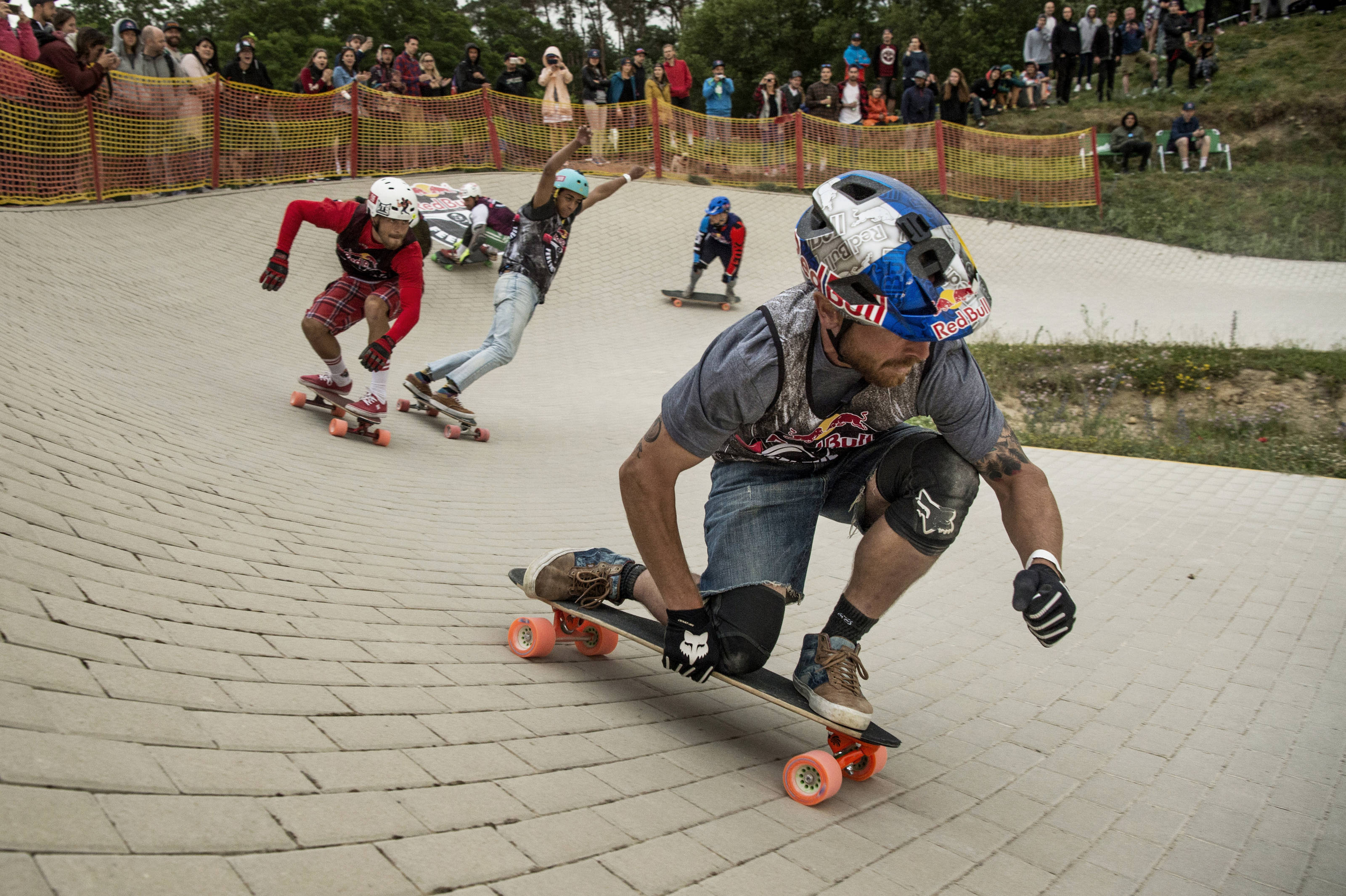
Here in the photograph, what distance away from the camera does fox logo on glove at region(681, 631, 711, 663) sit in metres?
2.96

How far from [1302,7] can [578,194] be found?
32.6 metres

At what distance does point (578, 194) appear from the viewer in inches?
312

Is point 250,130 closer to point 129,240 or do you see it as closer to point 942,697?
point 129,240

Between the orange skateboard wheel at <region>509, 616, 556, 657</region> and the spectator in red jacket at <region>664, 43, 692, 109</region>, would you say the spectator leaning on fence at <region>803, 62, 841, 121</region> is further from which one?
the orange skateboard wheel at <region>509, 616, 556, 657</region>

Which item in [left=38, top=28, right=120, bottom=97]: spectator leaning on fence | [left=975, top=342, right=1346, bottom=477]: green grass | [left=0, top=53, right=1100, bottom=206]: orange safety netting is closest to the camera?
[left=975, top=342, right=1346, bottom=477]: green grass

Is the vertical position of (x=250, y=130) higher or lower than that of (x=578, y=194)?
higher

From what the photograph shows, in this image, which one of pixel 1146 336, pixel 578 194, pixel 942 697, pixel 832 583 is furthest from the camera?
pixel 1146 336

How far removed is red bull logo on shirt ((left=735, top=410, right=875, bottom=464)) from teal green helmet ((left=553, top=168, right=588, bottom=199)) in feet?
16.7

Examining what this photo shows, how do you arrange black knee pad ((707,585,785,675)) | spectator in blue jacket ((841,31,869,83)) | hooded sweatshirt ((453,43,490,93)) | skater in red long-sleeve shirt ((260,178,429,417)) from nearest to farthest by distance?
1. black knee pad ((707,585,785,675))
2. skater in red long-sleeve shirt ((260,178,429,417))
3. hooded sweatshirt ((453,43,490,93))
4. spectator in blue jacket ((841,31,869,83))

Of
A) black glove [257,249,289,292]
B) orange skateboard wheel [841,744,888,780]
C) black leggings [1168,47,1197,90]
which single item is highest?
black leggings [1168,47,1197,90]

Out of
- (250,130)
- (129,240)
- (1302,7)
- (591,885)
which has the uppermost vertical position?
(1302,7)

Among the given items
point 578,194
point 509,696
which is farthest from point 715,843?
point 578,194

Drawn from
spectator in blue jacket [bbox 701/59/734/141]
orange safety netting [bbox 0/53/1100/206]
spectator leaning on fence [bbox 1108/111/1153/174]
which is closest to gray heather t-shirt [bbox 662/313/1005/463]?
orange safety netting [bbox 0/53/1100/206]

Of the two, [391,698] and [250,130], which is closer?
[391,698]
